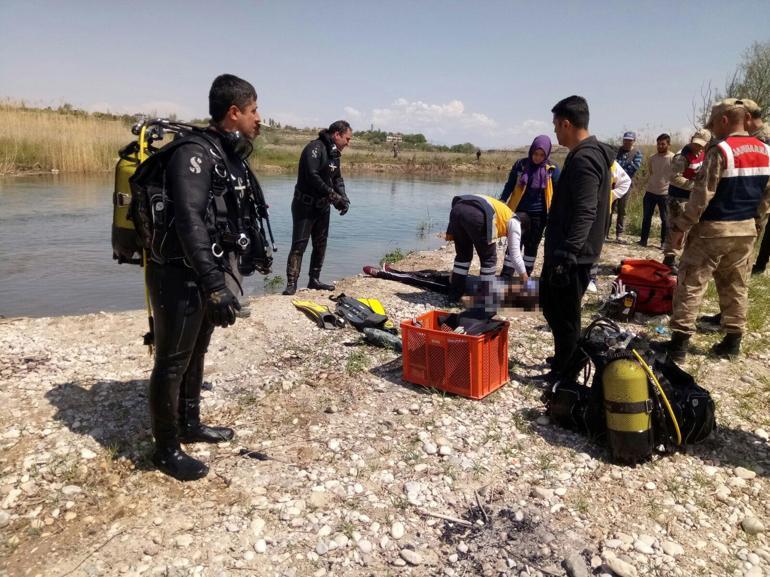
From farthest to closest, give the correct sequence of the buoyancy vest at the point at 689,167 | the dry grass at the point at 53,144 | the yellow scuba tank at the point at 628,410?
the dry grass at the point at 53,144 < the buoyancy vest at the point at 689,167 < the yellow scuba tank at the point at 628,410

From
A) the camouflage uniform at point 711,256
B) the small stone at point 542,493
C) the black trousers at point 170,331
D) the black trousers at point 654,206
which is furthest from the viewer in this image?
the black trousers at point 654,206

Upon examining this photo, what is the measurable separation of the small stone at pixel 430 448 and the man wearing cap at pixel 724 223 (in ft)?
8.31

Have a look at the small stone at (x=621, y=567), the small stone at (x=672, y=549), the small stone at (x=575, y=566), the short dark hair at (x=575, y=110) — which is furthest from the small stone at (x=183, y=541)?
the short dark hair at (x=575, y=110)

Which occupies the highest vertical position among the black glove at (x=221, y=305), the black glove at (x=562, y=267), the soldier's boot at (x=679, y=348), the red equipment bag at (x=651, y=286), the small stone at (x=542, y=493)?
the black glove at (x=562, y=267)

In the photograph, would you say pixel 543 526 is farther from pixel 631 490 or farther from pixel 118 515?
pixel 118 515

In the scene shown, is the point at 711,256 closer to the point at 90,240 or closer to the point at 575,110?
the point at 575,110

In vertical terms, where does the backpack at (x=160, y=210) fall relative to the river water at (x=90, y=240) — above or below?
above

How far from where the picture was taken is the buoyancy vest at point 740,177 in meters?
4.05

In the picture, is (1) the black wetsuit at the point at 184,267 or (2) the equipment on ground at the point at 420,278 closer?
(1) the black wetsuit at the point at 184,267

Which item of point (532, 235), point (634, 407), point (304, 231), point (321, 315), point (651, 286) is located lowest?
point (321, 315)

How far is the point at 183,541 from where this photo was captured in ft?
7.91

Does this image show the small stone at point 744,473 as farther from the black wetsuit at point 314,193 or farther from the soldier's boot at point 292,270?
the soldier's boot at point 292,270

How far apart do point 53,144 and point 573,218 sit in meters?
19.6

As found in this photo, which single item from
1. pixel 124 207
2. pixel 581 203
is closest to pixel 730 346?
pixel 581 203
